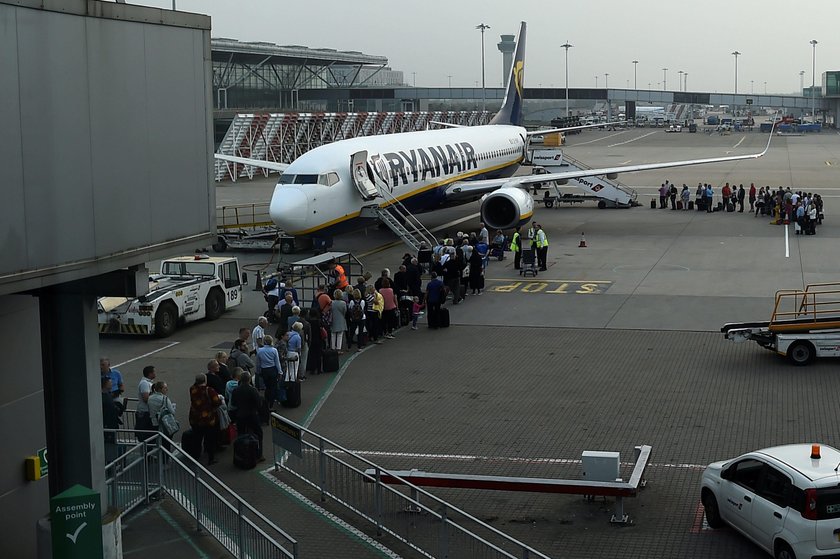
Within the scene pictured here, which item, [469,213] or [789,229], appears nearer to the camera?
[789,229]

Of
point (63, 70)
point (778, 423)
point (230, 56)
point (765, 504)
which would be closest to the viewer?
point (63, 70)

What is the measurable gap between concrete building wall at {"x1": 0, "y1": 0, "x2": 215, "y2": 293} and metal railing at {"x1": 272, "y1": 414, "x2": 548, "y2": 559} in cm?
464

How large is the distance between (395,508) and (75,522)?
18.9ft

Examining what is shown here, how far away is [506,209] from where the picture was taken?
3962 cm

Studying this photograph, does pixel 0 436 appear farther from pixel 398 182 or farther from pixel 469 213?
pixel 469 213

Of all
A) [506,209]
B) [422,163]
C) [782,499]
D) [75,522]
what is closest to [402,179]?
[422,163]

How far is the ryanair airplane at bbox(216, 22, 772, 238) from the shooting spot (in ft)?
110

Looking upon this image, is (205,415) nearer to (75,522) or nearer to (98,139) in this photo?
(75,522)

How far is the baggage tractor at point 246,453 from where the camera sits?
17031mm

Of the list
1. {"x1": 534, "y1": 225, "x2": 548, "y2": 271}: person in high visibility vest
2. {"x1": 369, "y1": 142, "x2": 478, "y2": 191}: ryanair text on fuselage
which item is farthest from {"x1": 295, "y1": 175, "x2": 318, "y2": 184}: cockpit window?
{"x1": 534, "y1": 225, "x2": 548, "y2": 271}: person in high visibility vest

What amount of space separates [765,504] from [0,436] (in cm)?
892

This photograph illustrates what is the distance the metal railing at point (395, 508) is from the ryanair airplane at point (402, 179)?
58.5 feet

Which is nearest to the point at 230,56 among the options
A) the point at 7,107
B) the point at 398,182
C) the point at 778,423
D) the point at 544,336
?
the point at 398,182

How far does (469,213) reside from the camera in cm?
5053
